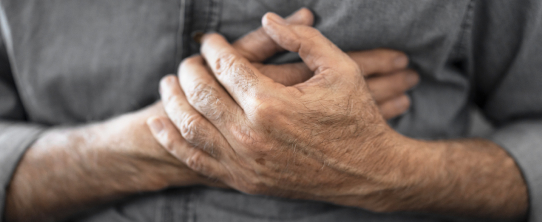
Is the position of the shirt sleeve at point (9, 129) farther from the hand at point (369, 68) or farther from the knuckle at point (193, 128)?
the hand at point (369, 68)

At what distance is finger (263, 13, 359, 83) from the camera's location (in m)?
0.63

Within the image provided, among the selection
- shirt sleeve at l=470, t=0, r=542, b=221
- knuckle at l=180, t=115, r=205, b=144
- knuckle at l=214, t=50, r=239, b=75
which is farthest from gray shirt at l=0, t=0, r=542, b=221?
knuckle at l=180, t=115, r=205, b=144

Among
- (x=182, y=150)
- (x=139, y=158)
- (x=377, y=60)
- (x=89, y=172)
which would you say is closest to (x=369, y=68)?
(x=377, y=60)

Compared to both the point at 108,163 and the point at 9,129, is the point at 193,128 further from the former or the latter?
the point at 9,129

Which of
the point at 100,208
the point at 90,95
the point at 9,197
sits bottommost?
the point at 100,208

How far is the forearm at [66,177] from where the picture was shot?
0.78 metres

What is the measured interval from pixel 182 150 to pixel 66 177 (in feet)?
1.19

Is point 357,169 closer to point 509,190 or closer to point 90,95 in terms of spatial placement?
point 509,190

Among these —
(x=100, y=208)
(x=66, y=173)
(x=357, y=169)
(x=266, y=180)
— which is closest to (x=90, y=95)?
(x=66, y=173)

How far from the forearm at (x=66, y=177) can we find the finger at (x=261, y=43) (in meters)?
0.41

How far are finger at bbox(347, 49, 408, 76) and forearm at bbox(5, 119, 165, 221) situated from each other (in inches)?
24.1

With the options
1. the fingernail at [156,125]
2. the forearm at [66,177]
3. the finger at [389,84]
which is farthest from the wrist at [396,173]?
the forearm at [66,177]

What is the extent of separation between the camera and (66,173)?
79cm

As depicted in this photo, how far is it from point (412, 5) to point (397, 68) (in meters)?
0.15
